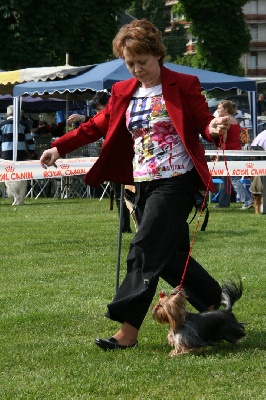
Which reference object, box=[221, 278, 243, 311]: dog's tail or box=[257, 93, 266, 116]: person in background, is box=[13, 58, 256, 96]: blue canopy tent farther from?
box=[221, 278, 243, 311]: dog's tail

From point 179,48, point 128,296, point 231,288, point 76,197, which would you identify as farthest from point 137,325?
point 179,48

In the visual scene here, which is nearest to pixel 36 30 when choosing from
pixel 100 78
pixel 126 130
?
pixel 100 78

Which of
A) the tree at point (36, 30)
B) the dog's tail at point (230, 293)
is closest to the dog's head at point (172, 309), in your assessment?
the dog's tail at point (230, 293)

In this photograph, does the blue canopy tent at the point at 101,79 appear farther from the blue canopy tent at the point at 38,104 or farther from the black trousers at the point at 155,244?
the black trousers at the point at 155,244

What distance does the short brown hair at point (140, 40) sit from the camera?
560 cm

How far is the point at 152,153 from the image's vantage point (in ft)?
18.7

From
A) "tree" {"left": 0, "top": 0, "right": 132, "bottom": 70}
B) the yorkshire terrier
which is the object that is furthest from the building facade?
the yorkshire terrier

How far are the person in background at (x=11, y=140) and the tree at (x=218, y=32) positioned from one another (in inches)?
1344

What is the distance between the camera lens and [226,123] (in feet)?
17.9

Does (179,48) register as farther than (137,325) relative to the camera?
Yes

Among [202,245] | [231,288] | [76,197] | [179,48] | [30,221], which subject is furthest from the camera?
[179,48]

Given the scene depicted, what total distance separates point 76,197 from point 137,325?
586 inches

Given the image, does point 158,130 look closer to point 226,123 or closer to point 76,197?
point 226,123

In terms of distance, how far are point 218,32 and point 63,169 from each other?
137ft
